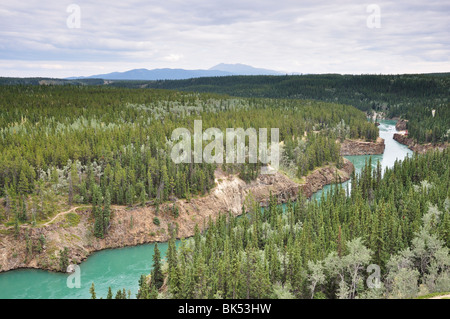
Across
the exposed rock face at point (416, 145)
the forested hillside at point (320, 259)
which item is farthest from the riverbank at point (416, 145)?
the forested hillside at point (320, 259)

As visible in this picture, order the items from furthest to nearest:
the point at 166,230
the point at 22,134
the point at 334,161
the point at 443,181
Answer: the point at 334,161, the point at 22,134, the point at 443,181, the point at 166,230

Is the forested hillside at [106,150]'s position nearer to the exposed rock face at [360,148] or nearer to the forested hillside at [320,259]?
the exposed rock face at [360,148]

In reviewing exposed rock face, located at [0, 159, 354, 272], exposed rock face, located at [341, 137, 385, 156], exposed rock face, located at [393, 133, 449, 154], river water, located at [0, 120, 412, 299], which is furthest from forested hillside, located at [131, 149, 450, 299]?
exposed rock face, located at [393, 133, 449, 154]

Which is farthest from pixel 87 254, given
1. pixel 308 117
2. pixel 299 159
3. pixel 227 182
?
pixel 308 117

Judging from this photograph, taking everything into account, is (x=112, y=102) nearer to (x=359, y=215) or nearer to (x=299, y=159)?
(x=299, y=159)

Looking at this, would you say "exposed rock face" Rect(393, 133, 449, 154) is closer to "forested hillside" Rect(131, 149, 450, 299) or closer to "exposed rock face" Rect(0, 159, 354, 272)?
"exposed rock face" Rect(0, 159, 354, 272)

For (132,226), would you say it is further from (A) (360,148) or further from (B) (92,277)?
(A) (360,148)
